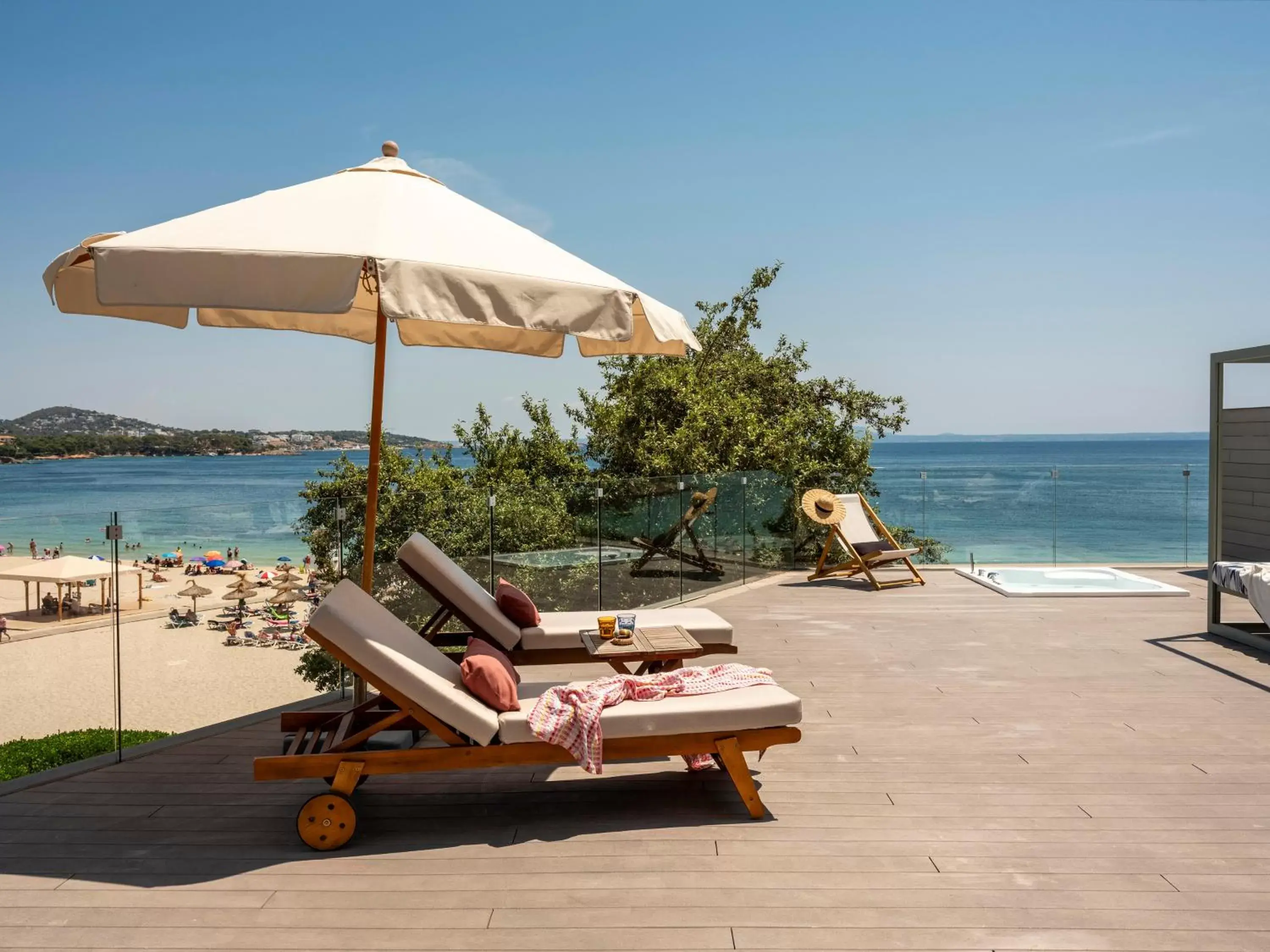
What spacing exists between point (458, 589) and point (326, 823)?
162cm

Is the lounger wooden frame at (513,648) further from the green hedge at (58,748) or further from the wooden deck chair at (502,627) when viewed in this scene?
the green hedge at (58,748)

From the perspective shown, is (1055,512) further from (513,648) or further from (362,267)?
(362,267)

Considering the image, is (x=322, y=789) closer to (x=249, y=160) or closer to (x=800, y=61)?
(x=800, y=61)

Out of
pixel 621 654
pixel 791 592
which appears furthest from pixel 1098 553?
pixel 621 654

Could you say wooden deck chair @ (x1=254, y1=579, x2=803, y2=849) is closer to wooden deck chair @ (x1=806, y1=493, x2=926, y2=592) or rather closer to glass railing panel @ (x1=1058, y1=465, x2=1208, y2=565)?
wooden deck chair @ (x1=806, y1=493, x2=926, y2=592)

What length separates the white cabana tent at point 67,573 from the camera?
4.55 metres

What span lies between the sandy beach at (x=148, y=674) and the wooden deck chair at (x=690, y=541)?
3.57 meters

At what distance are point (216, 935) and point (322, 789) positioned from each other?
52.2 inches

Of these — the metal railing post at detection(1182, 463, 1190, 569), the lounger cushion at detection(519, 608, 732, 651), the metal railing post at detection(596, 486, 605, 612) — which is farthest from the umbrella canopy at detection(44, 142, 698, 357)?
the metal railing post at detection(1182, 463, 1190, 569)

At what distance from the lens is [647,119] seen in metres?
17.5

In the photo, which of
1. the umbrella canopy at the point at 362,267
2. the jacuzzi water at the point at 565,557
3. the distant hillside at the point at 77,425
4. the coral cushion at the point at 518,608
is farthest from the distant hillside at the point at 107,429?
the umbrella canopy at the point at 362,267

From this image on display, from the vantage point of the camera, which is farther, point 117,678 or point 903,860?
point 117,678

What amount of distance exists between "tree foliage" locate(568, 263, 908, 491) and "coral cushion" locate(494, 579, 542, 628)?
20.1 feet

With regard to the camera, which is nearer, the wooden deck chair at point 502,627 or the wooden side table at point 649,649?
the wooden side table at point 649,649
